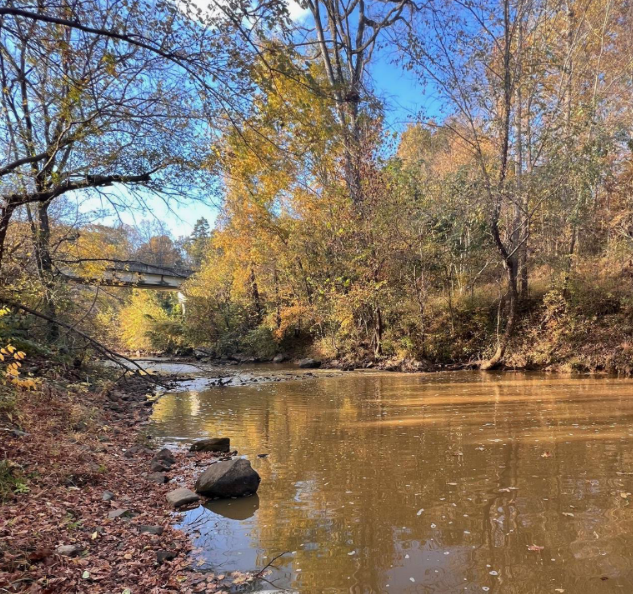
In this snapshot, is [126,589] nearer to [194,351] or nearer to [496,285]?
[496,285]

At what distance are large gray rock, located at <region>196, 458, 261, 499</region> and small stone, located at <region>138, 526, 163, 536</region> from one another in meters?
0.99

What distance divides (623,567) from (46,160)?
9192 mm

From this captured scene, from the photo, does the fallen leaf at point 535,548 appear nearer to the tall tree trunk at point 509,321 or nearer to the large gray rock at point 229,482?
the large gray rock at point 229,482

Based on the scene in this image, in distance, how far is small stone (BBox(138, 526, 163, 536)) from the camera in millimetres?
4055

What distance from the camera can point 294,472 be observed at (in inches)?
230

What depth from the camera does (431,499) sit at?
480cm

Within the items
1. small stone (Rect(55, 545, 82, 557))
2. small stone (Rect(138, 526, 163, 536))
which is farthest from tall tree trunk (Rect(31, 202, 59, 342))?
small stone (Rect(55, 545, 82, 557))

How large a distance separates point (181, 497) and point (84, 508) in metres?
0.97

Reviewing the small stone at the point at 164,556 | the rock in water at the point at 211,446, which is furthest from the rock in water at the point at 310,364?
the small stone at the point at 164,556

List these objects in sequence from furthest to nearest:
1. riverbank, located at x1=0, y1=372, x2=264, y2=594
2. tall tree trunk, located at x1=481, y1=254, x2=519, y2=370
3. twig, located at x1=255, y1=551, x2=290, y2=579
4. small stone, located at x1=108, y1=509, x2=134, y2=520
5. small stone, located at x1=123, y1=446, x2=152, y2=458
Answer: tall tree trunk, located at x1=481, y1=254, x2=519, y2=370
small stone, located at x1=123, y1=446, x2=152, y2=458
small stone, located at x1=108, y1=509, x2=134, y2=520
twig, located at x1=255, y1=551, x2=290, y2=579
riverbank, located at x1=0, y1=372, x2=264, y2=594

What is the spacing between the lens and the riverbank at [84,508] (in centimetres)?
319

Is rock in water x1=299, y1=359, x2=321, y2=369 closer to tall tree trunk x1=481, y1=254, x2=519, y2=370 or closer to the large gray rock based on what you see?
tall tree trunk x1=481, y1=254, x2=519, y2=370

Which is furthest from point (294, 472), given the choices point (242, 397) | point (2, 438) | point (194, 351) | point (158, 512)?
point (194, 351)

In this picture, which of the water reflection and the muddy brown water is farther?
the water reflection
